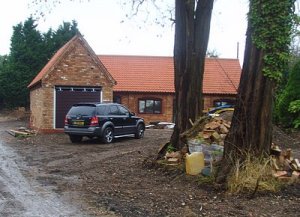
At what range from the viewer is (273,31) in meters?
8.91

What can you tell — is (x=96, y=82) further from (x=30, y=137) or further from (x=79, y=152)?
(x=79, y=152)

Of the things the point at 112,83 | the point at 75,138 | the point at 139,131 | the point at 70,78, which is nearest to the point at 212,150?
the point at 75,138

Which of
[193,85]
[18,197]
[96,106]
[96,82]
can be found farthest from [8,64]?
[18,197]

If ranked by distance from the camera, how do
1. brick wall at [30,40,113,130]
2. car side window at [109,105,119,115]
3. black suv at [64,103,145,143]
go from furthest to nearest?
brick wall at [30,40,113,130], car side window at [109,105,119,115], black suv at [64,103,145,143]

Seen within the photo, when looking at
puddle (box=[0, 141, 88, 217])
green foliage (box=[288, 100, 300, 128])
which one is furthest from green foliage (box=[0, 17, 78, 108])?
puddle (box=[0, 141, 88, 217])

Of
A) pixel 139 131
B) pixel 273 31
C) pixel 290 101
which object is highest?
pixel 273 31

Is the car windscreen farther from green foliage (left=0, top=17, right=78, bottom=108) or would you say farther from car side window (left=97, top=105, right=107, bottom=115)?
green foliage (left=0, top=17, right=78, bottom=108)

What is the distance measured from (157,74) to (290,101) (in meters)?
16.6

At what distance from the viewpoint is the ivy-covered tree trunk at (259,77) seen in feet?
29.2

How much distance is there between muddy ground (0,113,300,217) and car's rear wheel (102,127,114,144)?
3645mm

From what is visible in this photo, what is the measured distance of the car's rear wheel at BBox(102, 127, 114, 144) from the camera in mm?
19266

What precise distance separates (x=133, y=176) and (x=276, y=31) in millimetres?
4719

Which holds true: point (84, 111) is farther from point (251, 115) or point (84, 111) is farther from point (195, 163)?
point (251, 115)

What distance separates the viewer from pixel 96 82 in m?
25.8
